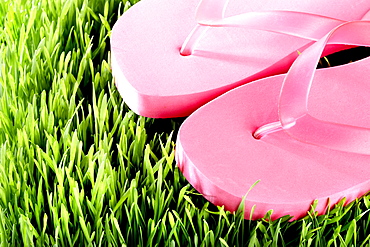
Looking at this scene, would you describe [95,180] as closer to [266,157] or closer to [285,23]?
[266,157]

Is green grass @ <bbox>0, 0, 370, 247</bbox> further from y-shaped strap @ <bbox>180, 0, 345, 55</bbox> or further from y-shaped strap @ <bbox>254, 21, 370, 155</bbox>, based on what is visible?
y-shaped strap @ <bbox>180, 0, 345, 55</bbox>

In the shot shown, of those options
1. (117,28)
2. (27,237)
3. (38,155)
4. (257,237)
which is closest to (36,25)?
(117,28)

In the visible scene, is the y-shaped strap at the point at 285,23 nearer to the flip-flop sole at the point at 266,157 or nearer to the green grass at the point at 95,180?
the flip-flop sole at the point at 266,157

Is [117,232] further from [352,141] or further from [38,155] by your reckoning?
[352,141]

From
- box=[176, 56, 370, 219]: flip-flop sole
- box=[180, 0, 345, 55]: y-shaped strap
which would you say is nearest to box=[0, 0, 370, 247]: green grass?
box=[176, 56, 370, 219]: flip-flop sole

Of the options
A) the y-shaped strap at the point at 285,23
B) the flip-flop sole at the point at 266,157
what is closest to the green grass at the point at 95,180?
the flip-flop sole at the point at 266,157

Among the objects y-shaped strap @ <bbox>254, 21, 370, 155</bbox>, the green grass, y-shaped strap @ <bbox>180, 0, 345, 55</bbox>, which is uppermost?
y-shaped strap @ <bbox>180, 0, 345, 55</bbox>
